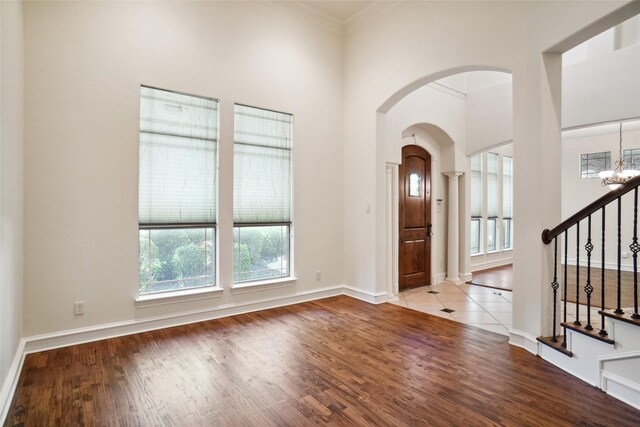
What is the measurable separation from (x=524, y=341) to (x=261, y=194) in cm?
335

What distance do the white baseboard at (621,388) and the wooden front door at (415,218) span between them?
3321mm

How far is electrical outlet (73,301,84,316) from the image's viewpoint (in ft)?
10.4

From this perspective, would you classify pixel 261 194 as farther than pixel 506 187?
No

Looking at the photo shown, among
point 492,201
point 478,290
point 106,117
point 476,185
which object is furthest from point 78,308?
point 492,201

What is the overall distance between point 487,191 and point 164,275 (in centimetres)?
717

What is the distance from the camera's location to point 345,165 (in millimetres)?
5195

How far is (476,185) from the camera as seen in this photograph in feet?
24.7

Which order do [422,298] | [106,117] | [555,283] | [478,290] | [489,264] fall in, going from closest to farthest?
1. [555,283]
2. [106,117]
3. [422,298]
4. [478,290]
5. [489,264]

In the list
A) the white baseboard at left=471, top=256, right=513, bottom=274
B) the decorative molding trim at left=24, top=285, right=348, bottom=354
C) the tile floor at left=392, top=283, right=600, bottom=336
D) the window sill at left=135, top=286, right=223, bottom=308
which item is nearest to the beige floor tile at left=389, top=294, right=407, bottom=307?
the tile floor at left=392, top=283, right=600, bottom=336

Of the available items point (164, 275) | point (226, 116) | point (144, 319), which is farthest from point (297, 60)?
point (144, 319)

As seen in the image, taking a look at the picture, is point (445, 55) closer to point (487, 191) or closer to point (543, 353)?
point (543, 353)

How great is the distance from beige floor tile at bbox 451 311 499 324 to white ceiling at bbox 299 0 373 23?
175 inches

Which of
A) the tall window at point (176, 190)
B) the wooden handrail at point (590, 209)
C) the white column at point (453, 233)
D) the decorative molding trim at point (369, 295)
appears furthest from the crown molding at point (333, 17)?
the decorative molding trim at point (369, 295)

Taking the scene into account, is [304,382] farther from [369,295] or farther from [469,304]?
[469,304]
